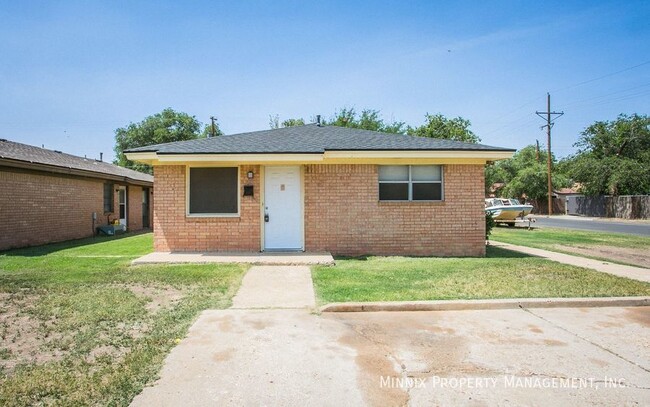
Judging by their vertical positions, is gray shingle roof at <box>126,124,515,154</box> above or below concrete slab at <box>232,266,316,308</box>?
above

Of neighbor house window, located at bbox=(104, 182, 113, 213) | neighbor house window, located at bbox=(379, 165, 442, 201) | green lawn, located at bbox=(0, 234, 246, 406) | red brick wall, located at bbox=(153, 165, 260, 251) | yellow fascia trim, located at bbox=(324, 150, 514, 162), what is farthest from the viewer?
neighbor house window, located at bbox=(104, 182, 113, 213)

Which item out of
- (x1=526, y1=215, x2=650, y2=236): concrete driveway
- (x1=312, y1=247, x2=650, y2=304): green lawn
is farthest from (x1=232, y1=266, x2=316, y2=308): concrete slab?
(x1=526, y1=215, x2=650, y2=236): concrete driveway

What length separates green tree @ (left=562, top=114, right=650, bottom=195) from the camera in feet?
117

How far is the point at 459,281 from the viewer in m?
6.89

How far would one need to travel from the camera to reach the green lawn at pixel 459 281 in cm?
595

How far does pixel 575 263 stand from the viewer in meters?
9.07

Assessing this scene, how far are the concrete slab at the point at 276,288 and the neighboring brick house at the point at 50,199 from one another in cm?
867

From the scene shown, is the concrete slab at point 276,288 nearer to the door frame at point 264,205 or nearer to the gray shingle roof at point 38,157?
the door frame at point 264,205

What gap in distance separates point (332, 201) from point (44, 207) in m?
10.2

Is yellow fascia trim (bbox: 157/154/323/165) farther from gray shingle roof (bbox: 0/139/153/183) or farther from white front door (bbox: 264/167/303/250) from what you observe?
gray shingle roof (bbox: 0/139/153/183)

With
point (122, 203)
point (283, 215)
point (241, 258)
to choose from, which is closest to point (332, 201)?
point (283, 215)

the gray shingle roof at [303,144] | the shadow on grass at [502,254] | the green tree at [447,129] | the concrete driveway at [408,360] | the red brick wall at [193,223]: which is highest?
the green tree at [447,129]

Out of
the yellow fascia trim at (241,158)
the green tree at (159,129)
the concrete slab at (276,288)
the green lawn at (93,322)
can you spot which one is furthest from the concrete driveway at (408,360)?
the green tree at (159,129)

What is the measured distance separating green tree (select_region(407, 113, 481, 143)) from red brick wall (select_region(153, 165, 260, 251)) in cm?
3224
